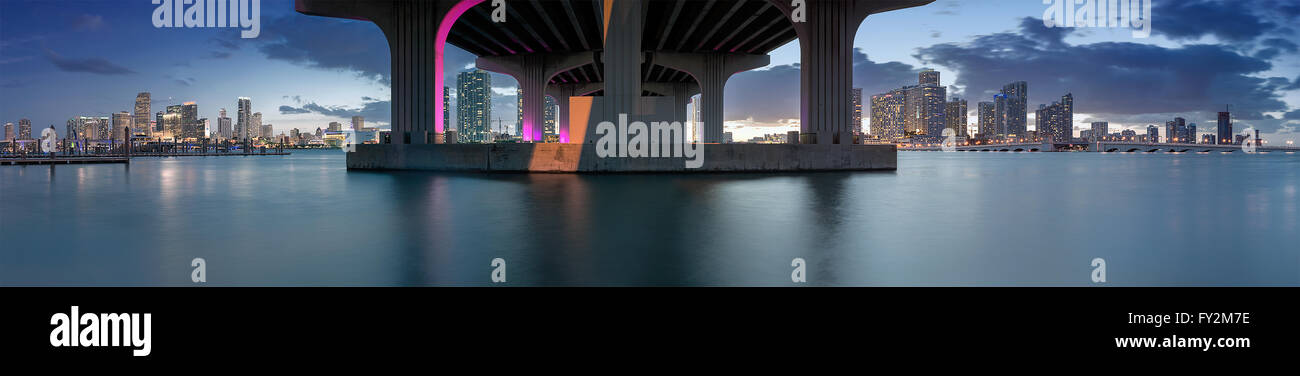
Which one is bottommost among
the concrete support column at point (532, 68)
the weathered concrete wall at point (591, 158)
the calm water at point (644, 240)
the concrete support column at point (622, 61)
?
the calm water at point (644, 240)

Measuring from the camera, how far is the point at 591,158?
24938mm

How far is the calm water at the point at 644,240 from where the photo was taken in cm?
567

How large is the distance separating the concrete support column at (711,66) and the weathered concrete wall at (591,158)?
79.6 ft

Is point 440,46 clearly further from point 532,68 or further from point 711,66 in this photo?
point 711,66

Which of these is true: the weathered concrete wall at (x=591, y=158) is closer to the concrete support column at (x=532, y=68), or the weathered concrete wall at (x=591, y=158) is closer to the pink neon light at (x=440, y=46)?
the pink neon light at (x=440, y=46)

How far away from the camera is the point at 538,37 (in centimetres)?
4453

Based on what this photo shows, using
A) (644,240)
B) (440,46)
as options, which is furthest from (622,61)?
(644,240)

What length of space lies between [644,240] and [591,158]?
57.1ft

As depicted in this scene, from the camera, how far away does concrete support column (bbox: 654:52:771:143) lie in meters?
52.4

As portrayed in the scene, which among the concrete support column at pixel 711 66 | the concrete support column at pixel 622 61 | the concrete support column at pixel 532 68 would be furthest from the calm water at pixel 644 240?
the concrete support column at pixel 711 66

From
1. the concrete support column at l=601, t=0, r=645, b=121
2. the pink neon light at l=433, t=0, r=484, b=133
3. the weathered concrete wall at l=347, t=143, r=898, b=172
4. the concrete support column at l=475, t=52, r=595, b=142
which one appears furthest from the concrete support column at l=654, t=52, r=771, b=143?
the concrete support column at l=601, t=0, r=645, b=121
